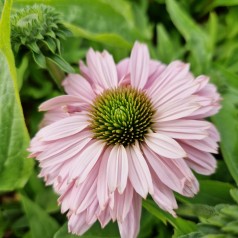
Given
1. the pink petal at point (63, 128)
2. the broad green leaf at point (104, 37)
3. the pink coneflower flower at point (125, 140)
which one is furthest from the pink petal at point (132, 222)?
the broad green leaf at point (104, 37)

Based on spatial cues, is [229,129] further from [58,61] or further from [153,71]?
[58,61]

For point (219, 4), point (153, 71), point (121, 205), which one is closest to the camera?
point (121, 205)

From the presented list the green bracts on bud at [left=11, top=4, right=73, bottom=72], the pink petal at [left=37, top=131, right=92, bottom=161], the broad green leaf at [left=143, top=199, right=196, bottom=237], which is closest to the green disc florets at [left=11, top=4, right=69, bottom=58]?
the green bracts on bud at [left=11, top=4, right=73, bottom=72]

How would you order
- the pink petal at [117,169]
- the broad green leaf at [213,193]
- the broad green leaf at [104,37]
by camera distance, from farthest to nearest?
the broad green leaf at [104,37], the broad green leaf at [213,193], the pink petal at [117,169]

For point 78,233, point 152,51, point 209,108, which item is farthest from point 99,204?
point 152,51

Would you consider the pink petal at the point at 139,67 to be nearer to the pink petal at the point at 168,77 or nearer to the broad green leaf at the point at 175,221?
the pink petal at the point at 168,77

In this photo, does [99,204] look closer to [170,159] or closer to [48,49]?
[170,159]

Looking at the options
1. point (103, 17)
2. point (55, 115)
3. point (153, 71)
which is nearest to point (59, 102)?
point (55, 115)
